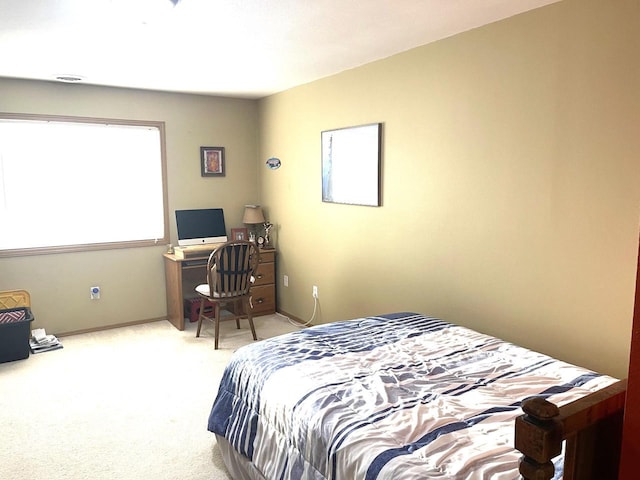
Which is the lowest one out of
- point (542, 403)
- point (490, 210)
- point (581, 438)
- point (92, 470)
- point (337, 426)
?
point (92, 470)

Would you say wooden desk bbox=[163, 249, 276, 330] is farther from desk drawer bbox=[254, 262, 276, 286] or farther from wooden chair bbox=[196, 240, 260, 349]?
wooden chair bbox=[196, 240, 260, 349]

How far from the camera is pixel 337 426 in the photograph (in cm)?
167

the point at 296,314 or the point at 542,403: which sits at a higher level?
the point at 542,403

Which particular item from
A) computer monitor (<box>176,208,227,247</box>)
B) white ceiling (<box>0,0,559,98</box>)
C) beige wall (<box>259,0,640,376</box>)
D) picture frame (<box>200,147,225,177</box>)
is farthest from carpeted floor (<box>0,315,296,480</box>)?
white ceiling (<box>0,0,559,98</box>)

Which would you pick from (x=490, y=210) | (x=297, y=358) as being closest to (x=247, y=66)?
(x=490, y=210)

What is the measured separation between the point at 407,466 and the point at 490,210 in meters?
1.71

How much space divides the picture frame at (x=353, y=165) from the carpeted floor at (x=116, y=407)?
4.91 ft

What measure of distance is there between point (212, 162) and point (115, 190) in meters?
0.99

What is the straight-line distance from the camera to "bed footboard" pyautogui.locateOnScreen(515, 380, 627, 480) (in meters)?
0.94

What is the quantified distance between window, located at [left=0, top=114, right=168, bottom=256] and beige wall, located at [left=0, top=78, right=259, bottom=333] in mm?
86

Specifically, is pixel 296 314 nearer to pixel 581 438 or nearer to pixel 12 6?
pixel 12 6

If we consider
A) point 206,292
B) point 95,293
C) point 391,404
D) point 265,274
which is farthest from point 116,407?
point 265,274

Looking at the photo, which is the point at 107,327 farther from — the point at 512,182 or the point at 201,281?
the point at 512,182

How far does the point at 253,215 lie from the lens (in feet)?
16.4
